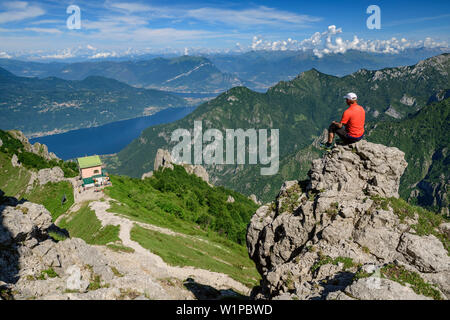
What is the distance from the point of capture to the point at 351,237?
21.1 metres

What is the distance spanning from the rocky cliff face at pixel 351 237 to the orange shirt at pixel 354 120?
3758 mm

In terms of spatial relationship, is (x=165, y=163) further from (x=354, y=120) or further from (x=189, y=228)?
(x=354, y=120)

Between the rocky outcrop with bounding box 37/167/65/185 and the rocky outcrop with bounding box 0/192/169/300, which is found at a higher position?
the rocky outcrop with bounding box 0/192/169/300

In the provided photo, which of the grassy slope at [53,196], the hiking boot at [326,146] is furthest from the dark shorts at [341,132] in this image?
the grassy slope at [53,196]

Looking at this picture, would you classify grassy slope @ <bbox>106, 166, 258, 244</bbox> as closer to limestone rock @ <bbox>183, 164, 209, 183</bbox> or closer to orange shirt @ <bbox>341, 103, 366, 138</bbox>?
limestone rock @ <bbox>183, 164, 209, 183</bbox>

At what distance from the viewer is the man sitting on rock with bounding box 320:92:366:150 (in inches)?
803

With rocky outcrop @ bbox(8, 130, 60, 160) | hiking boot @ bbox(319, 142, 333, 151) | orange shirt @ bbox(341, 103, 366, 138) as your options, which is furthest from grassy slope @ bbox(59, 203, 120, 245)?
rocky outcrop @ bbox(8, 130, 60, 160)

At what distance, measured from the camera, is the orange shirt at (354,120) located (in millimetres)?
20484

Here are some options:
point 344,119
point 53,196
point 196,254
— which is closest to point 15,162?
point 53,196

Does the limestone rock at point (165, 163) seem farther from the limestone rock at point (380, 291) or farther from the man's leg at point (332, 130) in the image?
the limestone rock at point (380, 291)

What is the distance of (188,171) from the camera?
16088 cm

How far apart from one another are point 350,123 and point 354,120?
534mm
